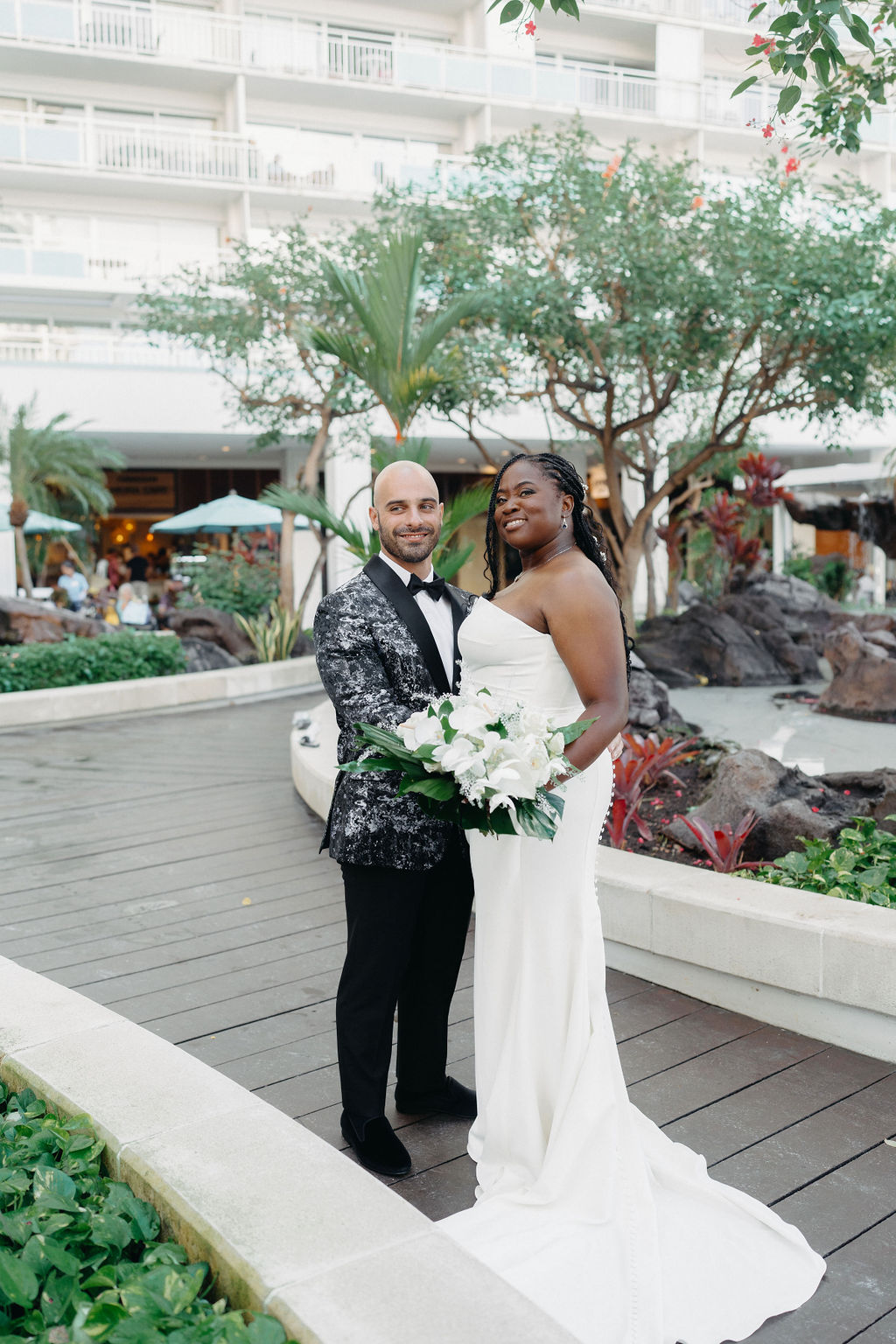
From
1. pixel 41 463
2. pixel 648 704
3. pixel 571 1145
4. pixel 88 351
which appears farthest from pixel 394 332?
pixel 88 351

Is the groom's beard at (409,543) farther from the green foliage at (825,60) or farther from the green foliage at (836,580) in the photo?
the green foliage at (836,580)

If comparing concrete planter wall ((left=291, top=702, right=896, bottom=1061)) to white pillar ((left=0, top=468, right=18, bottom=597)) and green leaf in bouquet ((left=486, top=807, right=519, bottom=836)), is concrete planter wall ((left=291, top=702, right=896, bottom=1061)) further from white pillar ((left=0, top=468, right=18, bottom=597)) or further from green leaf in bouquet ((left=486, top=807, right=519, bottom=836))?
white pillar ((left=0, top=468, right=18, bottom=597))

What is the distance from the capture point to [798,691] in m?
12.7

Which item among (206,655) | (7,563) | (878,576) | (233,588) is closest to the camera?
(206,655)

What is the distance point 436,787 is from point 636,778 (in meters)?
3.27

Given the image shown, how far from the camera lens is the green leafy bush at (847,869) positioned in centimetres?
408

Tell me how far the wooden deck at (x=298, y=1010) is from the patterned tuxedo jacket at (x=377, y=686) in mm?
805

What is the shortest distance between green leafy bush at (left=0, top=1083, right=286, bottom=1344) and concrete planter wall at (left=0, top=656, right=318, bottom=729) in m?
8.48

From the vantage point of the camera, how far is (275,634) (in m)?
14.5

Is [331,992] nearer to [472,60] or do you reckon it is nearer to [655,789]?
[655,789]

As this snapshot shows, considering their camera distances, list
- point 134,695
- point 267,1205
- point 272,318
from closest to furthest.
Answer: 1. point 267,1205
2. point 134,695
3. point 272,318

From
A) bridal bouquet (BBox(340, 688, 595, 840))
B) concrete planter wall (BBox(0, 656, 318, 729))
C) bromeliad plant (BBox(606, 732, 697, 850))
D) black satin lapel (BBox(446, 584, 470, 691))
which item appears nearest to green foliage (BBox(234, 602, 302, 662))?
concrete planter wall (BBox(0, 656, 318, 729))

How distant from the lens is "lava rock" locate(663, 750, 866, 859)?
4875mm

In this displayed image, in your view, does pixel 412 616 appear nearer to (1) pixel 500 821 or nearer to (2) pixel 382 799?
(2) pixel 382 799
